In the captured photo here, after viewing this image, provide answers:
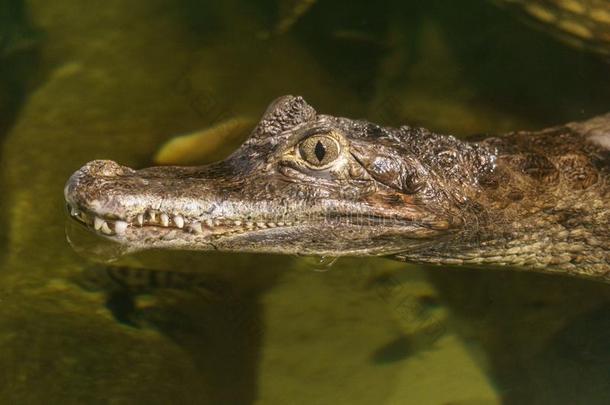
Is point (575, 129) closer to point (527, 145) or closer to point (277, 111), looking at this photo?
point (527, 145)

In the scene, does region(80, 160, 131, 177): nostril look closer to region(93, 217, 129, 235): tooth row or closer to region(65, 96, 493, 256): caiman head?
region(65, 96, 493, 256): caiman head

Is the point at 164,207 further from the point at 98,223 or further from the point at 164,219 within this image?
the point at 98,223

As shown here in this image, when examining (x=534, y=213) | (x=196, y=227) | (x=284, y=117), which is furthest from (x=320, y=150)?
(x=534, y=213)

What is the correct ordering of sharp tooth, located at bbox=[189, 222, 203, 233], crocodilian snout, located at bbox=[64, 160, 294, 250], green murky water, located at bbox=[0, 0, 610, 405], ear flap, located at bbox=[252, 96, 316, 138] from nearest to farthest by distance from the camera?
crocodilian snout, located at bbox=[64, 160, 294, 250] → sharp tooth, located at bbox=[189, 222, 203, 233] → ear flap, located at bbox=[252, 96, 316, 138] → green murky water, located at bbox=[0, 0, 610, 405]

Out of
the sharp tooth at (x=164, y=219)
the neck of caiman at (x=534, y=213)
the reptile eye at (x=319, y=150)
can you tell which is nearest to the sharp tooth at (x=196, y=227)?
the sharp tooth at (x=164, y=219)

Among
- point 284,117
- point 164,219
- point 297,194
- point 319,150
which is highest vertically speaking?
point 284,117

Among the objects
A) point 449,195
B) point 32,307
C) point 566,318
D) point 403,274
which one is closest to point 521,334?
point 566,318

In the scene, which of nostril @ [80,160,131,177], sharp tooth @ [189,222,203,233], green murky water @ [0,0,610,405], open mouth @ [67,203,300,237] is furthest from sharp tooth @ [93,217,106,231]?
green murky water @ [0,0,610,405]
